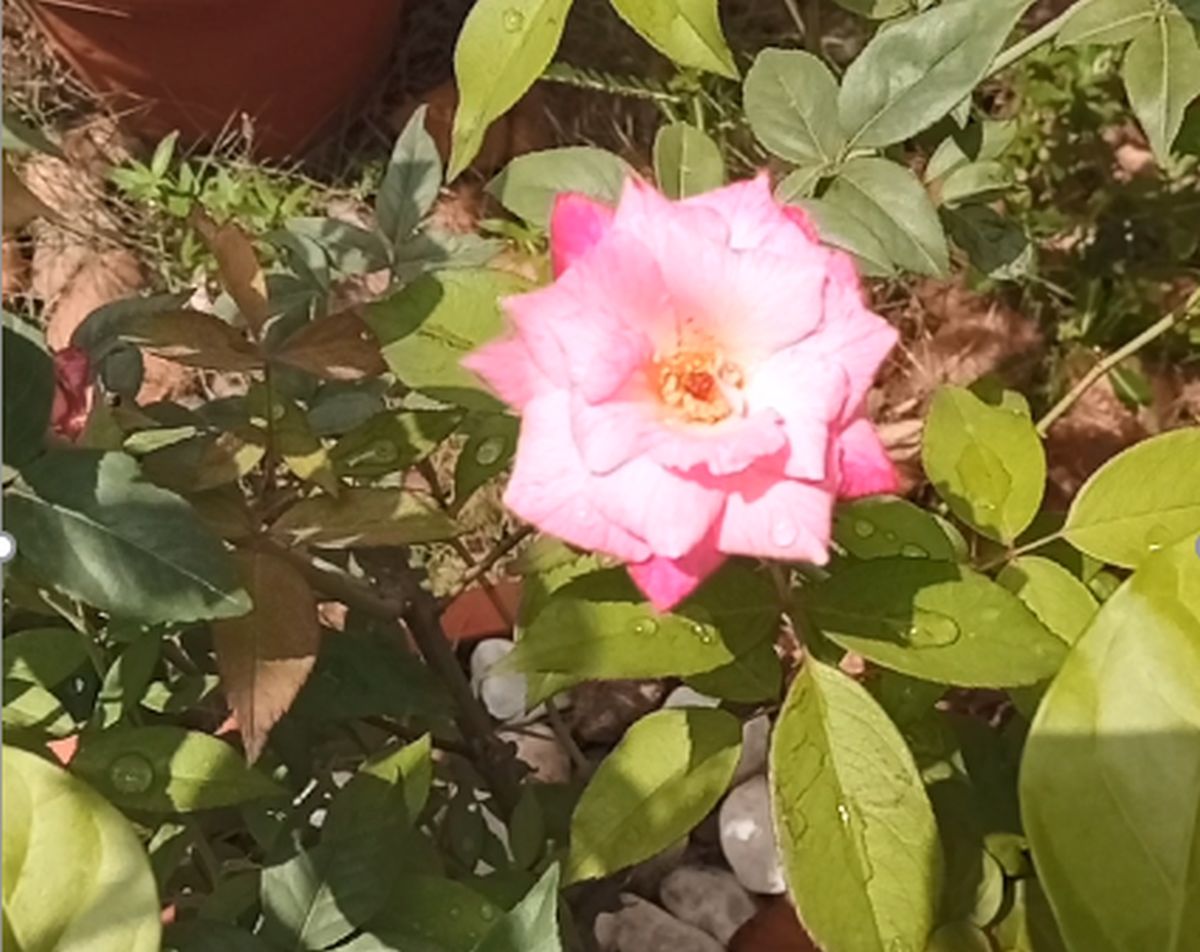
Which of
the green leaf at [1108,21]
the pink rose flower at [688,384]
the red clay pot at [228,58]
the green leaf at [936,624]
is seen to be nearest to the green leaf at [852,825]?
the green leaf at [936,624]

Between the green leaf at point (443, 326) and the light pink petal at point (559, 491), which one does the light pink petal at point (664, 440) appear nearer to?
the light pink petal at point (559, 491)

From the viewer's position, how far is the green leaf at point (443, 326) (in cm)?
67

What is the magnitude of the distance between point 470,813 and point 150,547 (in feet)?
1.49

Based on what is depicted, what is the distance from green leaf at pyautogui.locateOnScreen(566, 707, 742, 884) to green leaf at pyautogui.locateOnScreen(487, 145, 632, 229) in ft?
0.76

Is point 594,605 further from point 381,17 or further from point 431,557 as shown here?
point 381,17

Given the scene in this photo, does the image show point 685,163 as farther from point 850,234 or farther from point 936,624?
point 936,624

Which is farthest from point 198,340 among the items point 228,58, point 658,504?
point 228,58

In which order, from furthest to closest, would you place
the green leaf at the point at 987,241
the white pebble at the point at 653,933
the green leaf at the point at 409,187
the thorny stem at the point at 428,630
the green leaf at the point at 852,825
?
the white pebble at the point at 653,933 → the green leaf at the point at 987,241 → the green leaf at the point at 409,187 → the thorny stem at the point at 428,630 → the green leaf at the point at 852,825

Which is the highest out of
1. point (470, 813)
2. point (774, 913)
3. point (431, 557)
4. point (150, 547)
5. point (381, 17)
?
point (150, 547)

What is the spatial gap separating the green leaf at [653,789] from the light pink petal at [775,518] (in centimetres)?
20

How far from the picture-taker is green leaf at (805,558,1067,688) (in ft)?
2.17

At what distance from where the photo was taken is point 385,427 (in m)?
0.79

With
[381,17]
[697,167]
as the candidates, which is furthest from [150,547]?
[381,17]

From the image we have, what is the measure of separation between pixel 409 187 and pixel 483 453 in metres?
0.19
